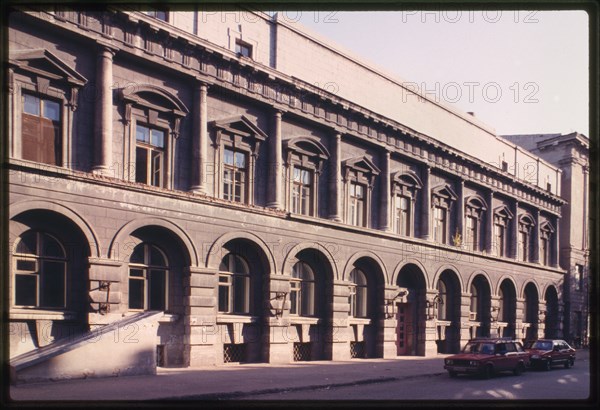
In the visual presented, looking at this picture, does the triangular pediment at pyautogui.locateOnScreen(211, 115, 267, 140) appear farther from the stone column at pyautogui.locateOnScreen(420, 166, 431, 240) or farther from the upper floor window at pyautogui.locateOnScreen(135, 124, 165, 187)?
the stone column at pyautogui.locateOnScreen(420, 166, 431, 240)

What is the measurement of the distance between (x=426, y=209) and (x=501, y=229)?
37.8 feet

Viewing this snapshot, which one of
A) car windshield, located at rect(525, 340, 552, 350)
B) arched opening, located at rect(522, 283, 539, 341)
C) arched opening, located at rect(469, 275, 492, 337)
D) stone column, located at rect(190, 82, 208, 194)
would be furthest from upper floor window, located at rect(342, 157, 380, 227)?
arched opening, located at rect(522, 283, 539, 341)

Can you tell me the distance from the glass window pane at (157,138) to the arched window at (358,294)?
13099mm

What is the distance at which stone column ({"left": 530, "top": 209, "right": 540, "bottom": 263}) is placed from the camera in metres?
51.6

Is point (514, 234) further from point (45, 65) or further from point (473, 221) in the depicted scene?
point (45, 65)

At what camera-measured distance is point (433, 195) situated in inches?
1576

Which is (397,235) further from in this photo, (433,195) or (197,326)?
(197,326)

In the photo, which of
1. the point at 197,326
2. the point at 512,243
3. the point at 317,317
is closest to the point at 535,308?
the point at 512,243

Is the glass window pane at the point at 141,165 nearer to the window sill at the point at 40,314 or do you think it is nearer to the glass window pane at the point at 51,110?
the glass window pane at the point at 51,110

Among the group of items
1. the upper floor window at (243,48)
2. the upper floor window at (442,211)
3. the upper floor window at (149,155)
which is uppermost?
the upper floor window at (243,48)

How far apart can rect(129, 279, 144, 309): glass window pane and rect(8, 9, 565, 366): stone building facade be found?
53 mm

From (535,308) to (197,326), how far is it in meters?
34.2

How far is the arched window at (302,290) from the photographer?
99.6 ft

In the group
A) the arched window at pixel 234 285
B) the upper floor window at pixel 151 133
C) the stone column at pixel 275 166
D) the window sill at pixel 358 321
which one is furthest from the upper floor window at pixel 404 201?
the upper floor window at pixel 151 133
